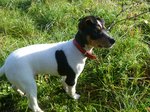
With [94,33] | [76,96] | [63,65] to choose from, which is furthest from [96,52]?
[94,33]

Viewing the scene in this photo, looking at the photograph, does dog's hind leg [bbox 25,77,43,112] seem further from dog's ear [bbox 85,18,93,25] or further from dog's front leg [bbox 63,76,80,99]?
dog's ear [bbox 85,18,93,25]

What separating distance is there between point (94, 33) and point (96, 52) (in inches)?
43.3

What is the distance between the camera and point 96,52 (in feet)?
15.3

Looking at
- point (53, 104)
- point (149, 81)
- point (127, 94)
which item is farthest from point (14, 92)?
point (149, 81)

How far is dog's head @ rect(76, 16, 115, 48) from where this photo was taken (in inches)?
140

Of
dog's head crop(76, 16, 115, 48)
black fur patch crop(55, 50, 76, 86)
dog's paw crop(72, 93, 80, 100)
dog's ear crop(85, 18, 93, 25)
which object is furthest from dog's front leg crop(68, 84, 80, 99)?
dog's ear crop(85, 18, 93, 25)

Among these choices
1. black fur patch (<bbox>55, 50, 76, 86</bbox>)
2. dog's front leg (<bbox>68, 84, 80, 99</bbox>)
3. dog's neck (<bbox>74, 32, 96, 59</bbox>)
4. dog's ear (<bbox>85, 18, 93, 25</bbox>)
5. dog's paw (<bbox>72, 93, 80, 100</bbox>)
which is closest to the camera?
dog's ear (<bbox>85, 18, 93, 25</bbox>)

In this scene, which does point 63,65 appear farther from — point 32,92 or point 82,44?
point 32,92

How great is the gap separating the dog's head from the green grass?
69 centimetres

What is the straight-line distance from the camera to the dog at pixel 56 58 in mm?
3584

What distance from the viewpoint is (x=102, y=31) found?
3594 mm

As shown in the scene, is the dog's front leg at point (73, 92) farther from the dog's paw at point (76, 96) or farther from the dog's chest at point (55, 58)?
the dog's chest at point (55, 58)

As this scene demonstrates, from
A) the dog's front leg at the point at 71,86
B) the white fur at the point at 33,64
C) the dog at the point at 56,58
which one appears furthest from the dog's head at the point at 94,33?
the dog's front leg at the point at 71,86

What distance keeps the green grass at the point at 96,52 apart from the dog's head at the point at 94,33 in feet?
2.26
